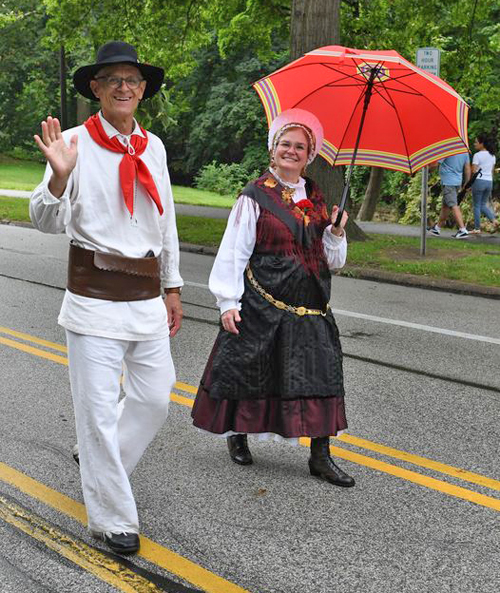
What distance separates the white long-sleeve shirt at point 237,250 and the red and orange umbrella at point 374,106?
2.47 ft

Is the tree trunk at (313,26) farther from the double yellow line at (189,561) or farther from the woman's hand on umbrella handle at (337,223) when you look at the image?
the woman's hand on umbrella handle at (337,223)

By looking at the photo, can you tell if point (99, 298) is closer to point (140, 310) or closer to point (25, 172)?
point (140, 310)

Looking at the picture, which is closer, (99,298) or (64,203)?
(64,203)

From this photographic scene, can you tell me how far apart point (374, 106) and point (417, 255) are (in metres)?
8.59

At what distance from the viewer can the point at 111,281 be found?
12.6 ft

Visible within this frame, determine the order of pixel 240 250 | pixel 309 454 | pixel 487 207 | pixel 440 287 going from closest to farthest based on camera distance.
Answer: pixel 240 250, pixel 309 454, pixel 440 287, pixel 487 207

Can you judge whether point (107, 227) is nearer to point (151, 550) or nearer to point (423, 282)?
point (151, 550)

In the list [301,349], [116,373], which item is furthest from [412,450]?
[116,373]

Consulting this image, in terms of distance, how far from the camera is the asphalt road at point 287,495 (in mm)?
3625

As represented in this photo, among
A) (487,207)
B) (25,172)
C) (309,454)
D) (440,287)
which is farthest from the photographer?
(25,172)

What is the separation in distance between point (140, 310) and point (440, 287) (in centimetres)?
798

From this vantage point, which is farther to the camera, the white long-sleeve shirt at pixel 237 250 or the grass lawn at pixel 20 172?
the grass lawn at pixel 20 172

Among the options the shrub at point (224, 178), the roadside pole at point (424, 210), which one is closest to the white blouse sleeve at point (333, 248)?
the roadside pole at point (424, 210)

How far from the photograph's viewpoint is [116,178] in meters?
3.84
